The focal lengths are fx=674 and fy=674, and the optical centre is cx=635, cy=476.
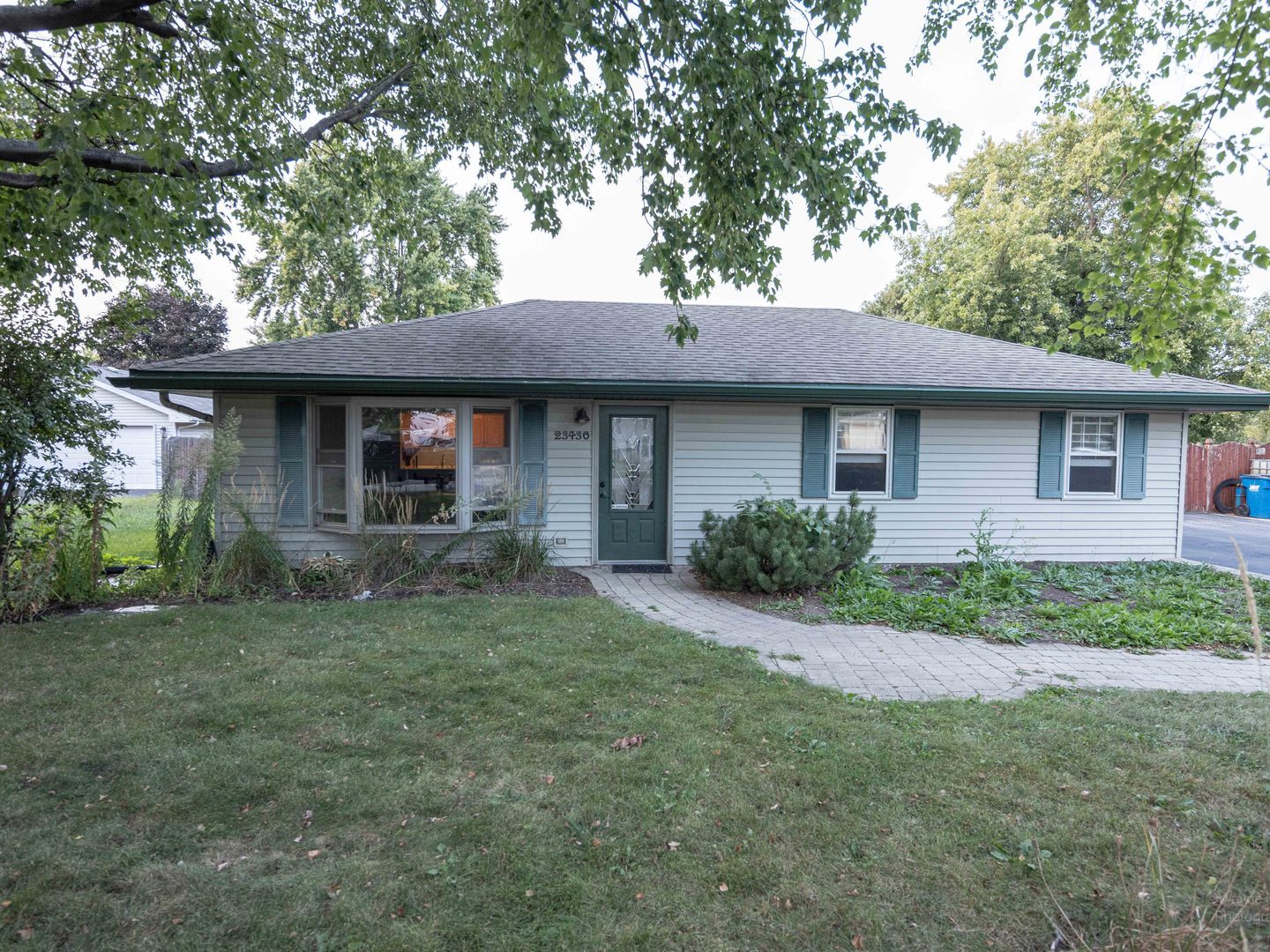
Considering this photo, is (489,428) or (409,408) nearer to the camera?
(409,408)

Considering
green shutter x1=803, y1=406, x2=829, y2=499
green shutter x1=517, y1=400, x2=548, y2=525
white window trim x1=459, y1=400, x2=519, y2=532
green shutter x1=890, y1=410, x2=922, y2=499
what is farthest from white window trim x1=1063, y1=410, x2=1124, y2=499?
white window trim x1=459, y1=400, x2=519, y2=532

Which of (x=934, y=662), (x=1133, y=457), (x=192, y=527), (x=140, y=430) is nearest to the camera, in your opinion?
(x=934, y=662)

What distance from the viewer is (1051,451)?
30.4ft

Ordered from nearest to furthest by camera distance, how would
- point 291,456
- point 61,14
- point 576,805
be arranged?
point 576,805, point 61,14, point 291,456

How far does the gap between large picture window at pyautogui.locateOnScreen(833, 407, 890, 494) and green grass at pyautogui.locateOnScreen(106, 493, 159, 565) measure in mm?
8466

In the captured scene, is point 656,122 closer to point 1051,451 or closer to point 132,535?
point 1051,451

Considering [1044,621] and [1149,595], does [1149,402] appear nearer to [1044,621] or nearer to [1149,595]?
[1149,595]

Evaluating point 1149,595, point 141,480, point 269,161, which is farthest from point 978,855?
point 141,480

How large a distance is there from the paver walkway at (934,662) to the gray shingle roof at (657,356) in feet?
10.5

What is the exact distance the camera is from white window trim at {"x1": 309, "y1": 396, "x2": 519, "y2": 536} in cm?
803

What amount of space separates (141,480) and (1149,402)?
25736mm

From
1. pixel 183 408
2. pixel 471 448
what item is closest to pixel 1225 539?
pixel 471 448

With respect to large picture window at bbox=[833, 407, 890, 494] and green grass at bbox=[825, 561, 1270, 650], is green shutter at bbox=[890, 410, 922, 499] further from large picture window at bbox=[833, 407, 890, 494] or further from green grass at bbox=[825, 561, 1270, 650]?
green grass at bbox=[825, 561, 1270, 650]

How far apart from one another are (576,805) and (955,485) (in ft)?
26.0
